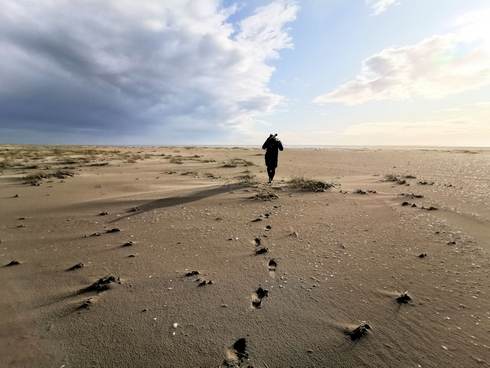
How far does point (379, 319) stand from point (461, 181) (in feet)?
39.3

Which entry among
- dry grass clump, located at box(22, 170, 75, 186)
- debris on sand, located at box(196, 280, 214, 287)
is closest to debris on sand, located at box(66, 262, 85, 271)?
debris on sand, located at box(196, 280, 214, 287)

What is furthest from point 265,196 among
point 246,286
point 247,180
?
point 246,286

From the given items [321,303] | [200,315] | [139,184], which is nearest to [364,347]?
[321,303]

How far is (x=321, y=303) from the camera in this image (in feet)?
11.6

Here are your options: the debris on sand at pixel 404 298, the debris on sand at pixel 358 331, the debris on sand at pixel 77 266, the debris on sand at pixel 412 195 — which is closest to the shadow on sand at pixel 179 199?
the debris on sand at pixel 77 266

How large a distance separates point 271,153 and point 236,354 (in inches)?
387

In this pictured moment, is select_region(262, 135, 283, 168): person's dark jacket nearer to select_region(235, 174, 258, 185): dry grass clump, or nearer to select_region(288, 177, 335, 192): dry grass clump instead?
select_region(235, 174, 258, 185): dry grass clump

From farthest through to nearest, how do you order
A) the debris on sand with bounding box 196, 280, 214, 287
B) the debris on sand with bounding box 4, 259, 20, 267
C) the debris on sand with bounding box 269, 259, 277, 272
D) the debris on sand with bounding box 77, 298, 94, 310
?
the debris on sand with bounding box 4, 259, 20, 267
the debris on sand with bounding box 269, 259, 277, 272
the debris on sand with bounding box 196, 280, 214, 287
the debris on sand with bounding box 77, 298, 94, 310

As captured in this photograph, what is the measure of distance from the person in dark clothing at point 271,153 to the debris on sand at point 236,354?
9.20 meters

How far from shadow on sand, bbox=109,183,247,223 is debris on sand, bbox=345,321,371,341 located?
592cm

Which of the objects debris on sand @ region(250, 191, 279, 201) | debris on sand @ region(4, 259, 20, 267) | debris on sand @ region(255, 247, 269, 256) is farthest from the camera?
debris on sand @ region(250, 191, 279, 201)

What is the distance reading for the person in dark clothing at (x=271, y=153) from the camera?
38.9 feet

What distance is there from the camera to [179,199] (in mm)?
8914

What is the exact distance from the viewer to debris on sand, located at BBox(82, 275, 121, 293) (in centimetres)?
384
